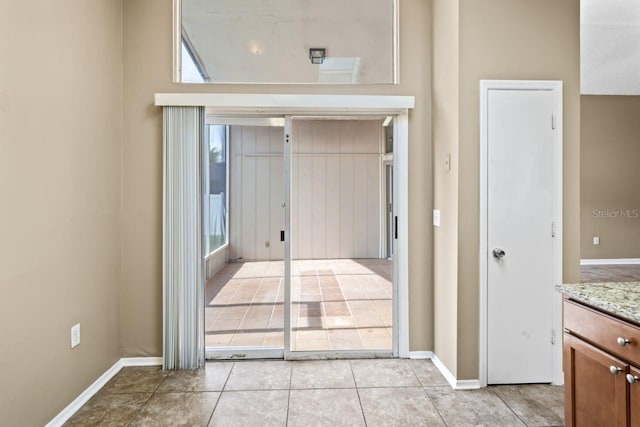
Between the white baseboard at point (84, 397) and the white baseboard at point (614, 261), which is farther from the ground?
the white baseboard at point (614, 261)

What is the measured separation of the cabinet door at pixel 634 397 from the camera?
128cm

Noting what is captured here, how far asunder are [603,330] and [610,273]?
6.48 metres

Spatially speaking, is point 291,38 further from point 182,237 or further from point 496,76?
point 182,237

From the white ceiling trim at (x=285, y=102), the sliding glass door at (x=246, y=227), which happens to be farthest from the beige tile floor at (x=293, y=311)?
the white ceiling trim at (x=285, y=102)

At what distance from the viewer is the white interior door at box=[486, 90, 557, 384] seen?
2.61 m

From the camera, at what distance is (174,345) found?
9.60 ft

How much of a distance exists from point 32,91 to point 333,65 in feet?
6.93

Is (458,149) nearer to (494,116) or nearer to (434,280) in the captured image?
(494,116)

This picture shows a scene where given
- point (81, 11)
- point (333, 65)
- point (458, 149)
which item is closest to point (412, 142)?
point (458, 149)

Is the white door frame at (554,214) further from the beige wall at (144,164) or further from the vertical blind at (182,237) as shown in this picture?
the vertical blind at (182,237)

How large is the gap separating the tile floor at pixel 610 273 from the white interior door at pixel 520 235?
4207 mm

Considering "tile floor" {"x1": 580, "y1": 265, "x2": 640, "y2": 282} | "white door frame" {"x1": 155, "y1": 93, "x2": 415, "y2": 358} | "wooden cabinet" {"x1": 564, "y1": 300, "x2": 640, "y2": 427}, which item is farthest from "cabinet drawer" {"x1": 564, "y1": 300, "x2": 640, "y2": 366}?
"tile floor" {"x1": 580, "y1": 265, "x2": 640, "y2": 282}

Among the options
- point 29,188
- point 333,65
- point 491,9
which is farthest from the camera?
point 333,65

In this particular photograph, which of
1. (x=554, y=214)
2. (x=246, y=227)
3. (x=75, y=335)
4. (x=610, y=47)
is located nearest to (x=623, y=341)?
(x=554, y=214)
